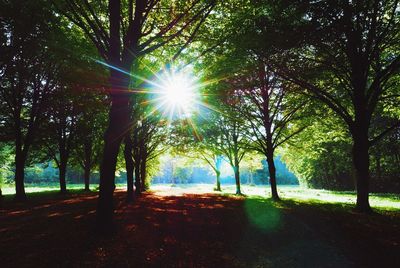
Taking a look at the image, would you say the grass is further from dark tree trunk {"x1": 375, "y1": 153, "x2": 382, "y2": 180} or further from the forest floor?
dark tree trunk {"x1": 375, "y1": 153, "x2": 382, "y2": 180}

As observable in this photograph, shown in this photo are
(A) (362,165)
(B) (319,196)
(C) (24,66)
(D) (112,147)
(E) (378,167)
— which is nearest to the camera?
(D) (112,147)

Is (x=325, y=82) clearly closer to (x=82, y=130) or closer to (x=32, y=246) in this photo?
(x=32, y=246)


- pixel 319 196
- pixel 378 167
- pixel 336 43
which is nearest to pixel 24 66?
pixel 336 43

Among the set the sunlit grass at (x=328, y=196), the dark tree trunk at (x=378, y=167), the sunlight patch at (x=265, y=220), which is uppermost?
the dark tree trunk at (x=378, y=167)

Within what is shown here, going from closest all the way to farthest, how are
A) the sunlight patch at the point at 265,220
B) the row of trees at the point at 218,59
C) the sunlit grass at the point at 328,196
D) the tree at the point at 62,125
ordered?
A: the row of trees at the point at 218,59
the sunlight patch at the point at 265,220
the sunlit grass at the point at 328,196
the tree at the point at 62,125

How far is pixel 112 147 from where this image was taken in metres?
9.18

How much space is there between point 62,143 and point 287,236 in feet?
94.8

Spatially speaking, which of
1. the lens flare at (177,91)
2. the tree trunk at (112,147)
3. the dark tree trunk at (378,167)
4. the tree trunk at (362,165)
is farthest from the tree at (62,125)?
the dark tree trunk at (378,167)

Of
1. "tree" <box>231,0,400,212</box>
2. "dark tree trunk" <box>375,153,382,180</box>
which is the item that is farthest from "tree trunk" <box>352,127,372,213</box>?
"dark tree trunk" <box>375,153,382,180</box>

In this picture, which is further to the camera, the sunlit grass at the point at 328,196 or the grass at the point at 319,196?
the sunlit grass at the point at 328,196

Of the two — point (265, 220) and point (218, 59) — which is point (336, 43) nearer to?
point (218, 59)

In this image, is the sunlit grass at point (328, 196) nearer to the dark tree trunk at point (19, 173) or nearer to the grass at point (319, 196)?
the grass at point (319, 196)

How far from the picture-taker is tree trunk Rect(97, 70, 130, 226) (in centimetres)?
884

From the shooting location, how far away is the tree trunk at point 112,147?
29.0ft
